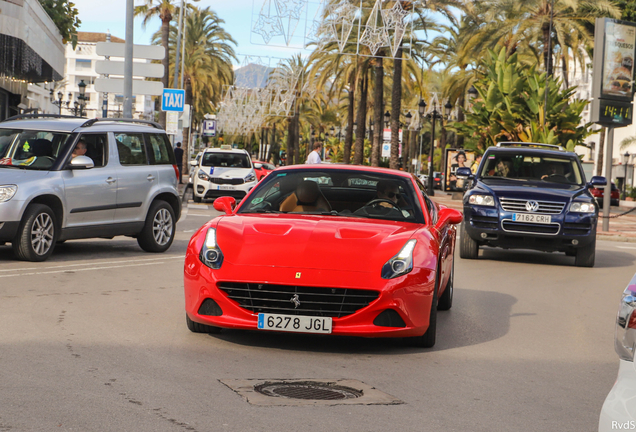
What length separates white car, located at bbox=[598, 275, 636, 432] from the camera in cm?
257

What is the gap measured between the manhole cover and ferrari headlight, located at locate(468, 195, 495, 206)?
9.10 m

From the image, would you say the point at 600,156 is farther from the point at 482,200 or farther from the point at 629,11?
the point at 482,200

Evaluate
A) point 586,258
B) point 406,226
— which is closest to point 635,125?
point 586,258

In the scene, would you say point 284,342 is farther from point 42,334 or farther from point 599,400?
point 599,400

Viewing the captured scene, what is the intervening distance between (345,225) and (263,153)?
11705 cm

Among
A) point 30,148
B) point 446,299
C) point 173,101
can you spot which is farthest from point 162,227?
point 173,101

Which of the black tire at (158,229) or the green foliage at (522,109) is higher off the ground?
the green foliage at (522,109)

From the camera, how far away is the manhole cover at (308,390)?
207 inches

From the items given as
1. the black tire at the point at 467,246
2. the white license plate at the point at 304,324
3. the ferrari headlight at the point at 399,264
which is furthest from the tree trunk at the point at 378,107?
the white license plate at the point at 304,324

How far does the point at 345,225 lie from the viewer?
23.2 ft

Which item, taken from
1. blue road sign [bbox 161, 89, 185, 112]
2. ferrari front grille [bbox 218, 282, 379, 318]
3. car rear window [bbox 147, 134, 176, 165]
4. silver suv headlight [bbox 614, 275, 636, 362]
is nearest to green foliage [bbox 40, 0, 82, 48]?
blue road sign [bbox 161, 89, 185, 112]

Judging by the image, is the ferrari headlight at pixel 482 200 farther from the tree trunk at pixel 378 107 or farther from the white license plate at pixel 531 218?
the tree trunk at pixel 378 107

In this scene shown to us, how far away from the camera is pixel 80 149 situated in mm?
12203

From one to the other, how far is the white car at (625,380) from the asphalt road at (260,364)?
2.03m
